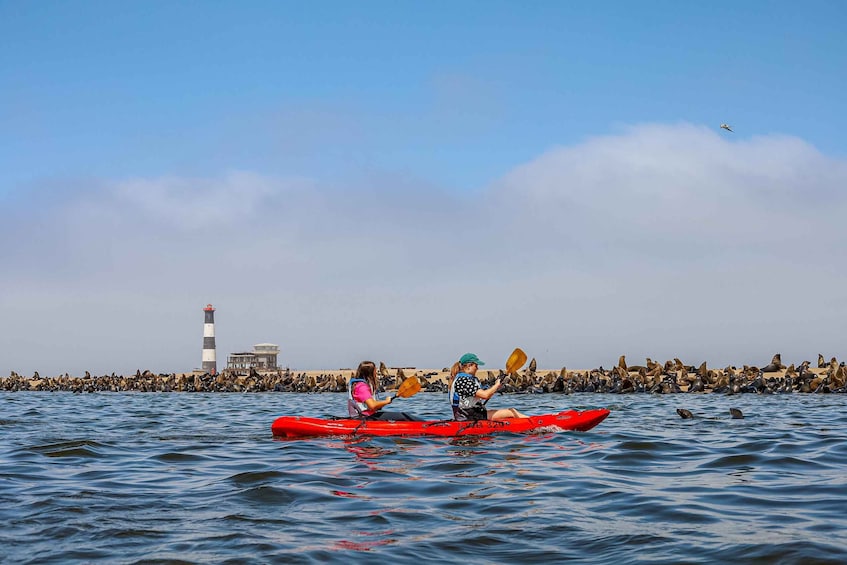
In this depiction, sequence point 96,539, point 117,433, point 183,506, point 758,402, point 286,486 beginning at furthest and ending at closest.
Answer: point 758,402, point 117,433, point 286,486, point 183,506, point 96,539

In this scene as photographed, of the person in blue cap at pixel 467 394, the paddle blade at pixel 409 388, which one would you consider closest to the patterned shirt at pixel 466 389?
the person in blue cap at pixel 467 394

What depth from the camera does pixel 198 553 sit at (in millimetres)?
6977

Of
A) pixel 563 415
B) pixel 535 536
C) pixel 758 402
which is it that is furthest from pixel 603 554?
pixel 758 402

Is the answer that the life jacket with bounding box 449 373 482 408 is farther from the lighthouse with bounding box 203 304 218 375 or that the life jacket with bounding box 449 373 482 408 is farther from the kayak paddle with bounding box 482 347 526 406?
the lighthouse with bounding box 203 304 218 375

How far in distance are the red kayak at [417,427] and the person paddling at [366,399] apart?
1.06 ft

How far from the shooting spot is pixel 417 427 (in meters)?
16.2

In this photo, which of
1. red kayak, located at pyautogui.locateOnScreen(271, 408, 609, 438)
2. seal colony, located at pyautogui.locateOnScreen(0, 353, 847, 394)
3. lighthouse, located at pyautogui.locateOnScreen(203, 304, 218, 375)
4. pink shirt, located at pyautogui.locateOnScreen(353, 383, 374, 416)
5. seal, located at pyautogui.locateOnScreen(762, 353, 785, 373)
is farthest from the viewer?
lighthouse, located at pyautogui.locateOnScreen(203, 304, 218, 375)

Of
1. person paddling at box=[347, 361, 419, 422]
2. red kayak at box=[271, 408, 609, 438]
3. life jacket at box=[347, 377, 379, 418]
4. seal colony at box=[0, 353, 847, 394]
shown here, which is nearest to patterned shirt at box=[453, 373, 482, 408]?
red kayak at box=[271, 408, 609, 438]

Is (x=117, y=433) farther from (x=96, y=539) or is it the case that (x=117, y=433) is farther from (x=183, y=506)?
(x=96, y=539)

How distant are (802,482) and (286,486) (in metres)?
6.78

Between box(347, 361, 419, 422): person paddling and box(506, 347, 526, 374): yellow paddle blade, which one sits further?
box(506, 347, 526, 374): yellow paddle blade

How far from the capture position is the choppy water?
23.5ft

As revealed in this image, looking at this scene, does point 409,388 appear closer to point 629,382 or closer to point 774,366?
point 629,382

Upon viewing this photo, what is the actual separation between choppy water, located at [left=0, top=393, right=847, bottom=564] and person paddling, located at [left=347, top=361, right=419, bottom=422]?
896 mm
